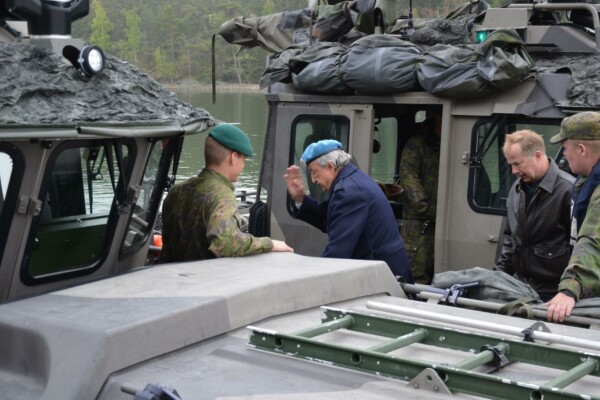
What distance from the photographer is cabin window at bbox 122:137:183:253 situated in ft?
16.2

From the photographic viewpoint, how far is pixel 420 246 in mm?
8680

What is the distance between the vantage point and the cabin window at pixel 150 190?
4.95 m

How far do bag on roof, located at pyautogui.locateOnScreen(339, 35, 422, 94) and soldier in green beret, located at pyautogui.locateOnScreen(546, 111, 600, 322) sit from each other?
2.85 meters

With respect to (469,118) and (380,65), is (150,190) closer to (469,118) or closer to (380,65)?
(380,65)

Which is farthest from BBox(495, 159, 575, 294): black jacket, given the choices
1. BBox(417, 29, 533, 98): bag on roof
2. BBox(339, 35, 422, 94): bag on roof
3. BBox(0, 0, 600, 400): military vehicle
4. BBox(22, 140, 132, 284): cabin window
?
BBox(339, 35, 422, 94): bag on roof

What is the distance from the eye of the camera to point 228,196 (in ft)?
16.9

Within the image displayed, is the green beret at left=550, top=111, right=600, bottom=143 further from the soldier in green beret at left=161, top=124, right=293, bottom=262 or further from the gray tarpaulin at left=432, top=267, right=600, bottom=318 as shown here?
the soldier in green beret at left=161, top=124, right=293, bottom=262

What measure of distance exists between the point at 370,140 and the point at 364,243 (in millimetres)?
2575

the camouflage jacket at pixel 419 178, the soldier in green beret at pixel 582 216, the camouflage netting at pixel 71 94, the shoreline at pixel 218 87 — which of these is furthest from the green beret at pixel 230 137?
the shoreline at pixel 218 87

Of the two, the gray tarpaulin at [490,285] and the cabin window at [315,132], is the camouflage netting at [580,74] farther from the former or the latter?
the gray tarpaulin at [490,285]

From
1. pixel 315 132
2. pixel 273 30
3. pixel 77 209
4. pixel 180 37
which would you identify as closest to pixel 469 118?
pixel 315 132

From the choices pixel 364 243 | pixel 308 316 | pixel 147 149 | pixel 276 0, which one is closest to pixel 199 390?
pixel 308 316

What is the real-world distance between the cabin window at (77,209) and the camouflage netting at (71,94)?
0.15m

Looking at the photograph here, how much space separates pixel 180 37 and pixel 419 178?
47.9 metres
